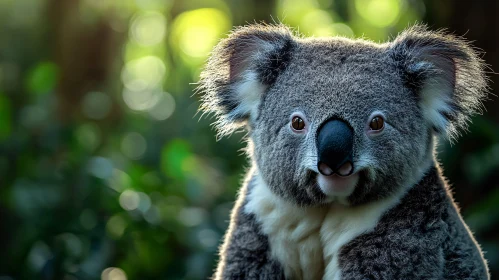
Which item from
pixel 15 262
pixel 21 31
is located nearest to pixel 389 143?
pixel 15 262

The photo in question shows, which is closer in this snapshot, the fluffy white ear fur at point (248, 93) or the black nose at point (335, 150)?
the black nose at point (335, 150)

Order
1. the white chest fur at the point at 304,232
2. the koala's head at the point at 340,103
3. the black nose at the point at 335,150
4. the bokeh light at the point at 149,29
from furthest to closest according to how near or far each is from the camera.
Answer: the bokeh light at the point at 149,29
the white chest fur at the point at 304,232
the koala's head at the point at 340,103
the black nose at the point at 335,150

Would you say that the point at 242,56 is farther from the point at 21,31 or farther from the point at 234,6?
the point at 21,31

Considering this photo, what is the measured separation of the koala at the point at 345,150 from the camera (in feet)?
7.64

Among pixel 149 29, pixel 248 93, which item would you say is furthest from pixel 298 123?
pixel 149 29

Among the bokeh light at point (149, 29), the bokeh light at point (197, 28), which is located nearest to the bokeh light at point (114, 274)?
the bokeh light at point (197, 28)

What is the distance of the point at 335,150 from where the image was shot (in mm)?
2176

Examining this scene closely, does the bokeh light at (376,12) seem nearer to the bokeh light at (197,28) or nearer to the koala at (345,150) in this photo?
the bokeh light at (197,28)

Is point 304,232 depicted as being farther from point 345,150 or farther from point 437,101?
point 437,101

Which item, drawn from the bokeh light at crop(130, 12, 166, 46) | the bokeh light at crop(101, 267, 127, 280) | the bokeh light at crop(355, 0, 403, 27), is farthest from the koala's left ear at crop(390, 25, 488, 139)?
the bokeh light at crop(130, 12, 166, 46)

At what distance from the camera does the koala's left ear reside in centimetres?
253

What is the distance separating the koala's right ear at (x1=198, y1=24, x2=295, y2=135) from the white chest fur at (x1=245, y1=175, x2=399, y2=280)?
31 cm

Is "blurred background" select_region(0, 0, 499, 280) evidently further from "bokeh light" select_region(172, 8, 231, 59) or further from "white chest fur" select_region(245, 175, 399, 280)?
"bokeh light" select_region(172, 8, 231, 59)

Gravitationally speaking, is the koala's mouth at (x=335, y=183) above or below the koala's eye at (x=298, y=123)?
below
